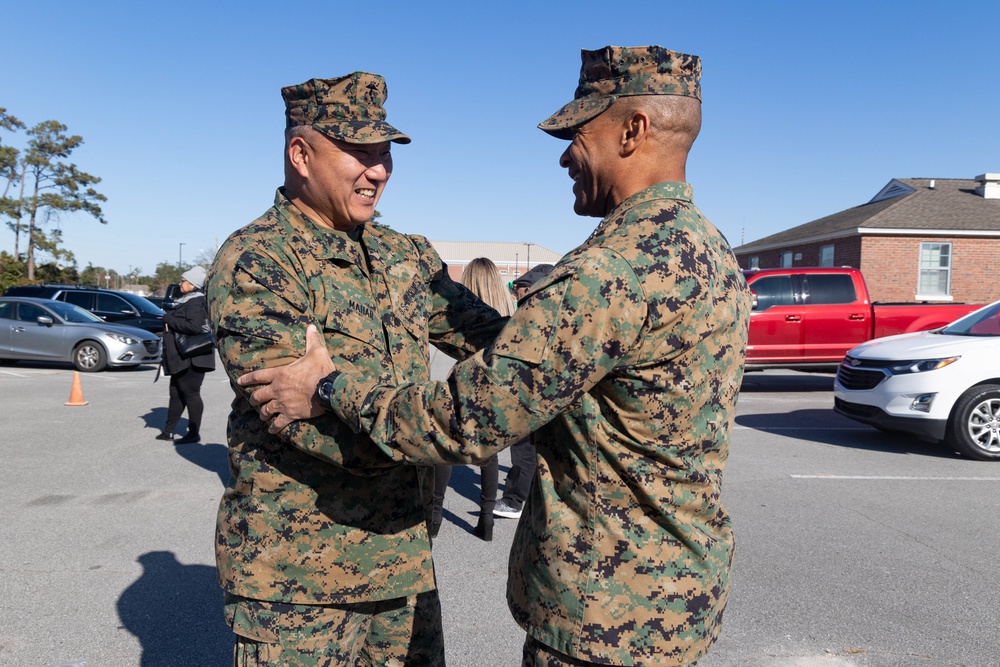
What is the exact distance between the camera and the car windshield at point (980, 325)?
839 cm

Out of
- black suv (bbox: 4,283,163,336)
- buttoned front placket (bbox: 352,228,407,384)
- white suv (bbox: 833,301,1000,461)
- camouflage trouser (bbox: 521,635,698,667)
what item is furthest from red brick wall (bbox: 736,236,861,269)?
camouflage trouser (bbox: 521,635,698,667)

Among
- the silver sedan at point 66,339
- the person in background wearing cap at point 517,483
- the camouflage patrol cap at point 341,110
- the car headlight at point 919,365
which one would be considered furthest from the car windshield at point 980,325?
the silver sedan at point 66,339

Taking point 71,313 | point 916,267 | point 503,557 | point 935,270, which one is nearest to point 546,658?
point 503,557

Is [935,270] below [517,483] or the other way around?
the other way around

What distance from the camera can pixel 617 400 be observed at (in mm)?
1710

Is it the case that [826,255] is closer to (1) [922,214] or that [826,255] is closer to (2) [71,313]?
(1) [922,214]

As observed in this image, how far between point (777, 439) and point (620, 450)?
7.64 m

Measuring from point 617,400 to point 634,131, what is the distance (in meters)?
0.67

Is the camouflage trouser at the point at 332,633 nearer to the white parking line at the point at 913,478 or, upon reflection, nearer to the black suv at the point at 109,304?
the white parking line at the point at 913,478

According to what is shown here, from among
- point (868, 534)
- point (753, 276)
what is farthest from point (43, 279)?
point (868, 534)

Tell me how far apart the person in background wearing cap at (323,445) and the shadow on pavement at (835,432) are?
24.5ft

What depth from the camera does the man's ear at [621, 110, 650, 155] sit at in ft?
6.03

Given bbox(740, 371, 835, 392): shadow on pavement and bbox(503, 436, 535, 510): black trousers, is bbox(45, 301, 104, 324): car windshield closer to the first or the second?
bbox(503, 436, 535, 510): black trousers

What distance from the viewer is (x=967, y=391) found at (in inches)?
303
